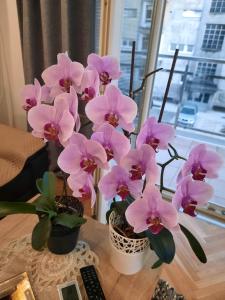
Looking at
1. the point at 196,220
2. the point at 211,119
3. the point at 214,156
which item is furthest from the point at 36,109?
the point at 211,119

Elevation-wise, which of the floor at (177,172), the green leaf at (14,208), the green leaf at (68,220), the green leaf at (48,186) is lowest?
the floor at (177,172)

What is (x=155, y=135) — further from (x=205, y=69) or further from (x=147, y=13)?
(x=205, y=69)

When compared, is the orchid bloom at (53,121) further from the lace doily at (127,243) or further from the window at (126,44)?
the window at (126,44)

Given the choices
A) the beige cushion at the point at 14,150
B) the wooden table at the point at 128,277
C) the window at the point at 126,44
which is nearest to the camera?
the wooden table at the point at 128,277

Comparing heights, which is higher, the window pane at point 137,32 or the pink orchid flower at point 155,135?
the window pane at point 137,32

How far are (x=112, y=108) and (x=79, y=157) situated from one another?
125mm

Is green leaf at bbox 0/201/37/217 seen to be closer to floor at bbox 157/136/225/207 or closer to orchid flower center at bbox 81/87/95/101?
orchid flower center at bbox 81/87/95/101

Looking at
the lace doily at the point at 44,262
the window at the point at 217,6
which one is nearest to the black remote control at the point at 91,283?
the lace doily at the point at 44,262

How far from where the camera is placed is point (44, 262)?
0.78 metres

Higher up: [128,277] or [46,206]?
[46,206]

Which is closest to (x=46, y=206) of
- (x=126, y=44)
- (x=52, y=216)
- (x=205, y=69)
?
(x=52, y=216)

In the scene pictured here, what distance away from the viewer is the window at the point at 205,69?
262 cm

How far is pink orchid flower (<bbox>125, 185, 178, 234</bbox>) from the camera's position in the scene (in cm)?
52

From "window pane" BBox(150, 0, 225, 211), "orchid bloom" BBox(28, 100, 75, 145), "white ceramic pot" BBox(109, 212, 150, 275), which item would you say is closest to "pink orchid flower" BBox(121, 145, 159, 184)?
"orchid bloom" BBox(28, 100, 75, 145)
